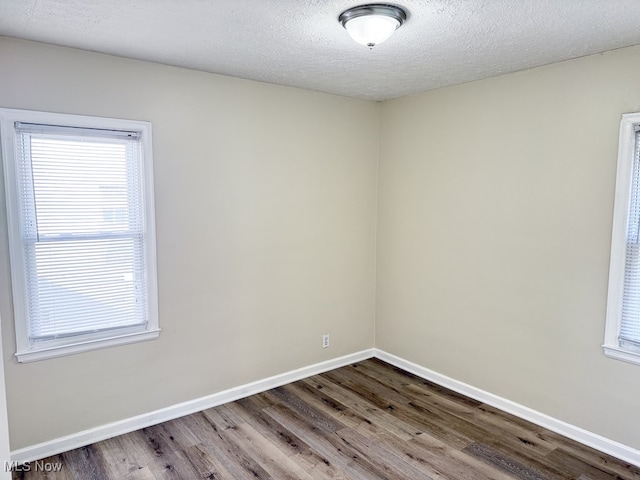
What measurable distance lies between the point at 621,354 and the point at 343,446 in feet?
5.89

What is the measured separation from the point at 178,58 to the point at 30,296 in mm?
1703

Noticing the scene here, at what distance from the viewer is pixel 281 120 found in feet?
11.6

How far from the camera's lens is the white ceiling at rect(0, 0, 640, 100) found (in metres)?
2.03

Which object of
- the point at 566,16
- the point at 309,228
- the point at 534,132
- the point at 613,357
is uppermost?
the point at 566,16

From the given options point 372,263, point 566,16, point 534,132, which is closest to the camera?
point 566,16

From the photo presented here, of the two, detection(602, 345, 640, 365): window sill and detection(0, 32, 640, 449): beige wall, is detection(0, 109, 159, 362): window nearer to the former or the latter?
detection(0, 32, 640, 449): beige wall

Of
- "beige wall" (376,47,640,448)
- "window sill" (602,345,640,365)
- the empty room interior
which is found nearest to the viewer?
the empty room interior

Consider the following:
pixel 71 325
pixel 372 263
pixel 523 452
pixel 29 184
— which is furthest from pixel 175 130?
pixel 523 452

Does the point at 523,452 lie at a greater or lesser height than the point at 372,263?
lesser

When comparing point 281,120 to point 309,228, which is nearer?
point 281,120

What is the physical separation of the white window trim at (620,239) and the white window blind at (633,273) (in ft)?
0.05

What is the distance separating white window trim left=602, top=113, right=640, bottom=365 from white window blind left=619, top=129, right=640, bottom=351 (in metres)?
0.02

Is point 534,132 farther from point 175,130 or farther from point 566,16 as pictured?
Answer: point 175,130

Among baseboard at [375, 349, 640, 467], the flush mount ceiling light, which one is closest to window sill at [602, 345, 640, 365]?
baseboard at [375, 349, 640, 467]
